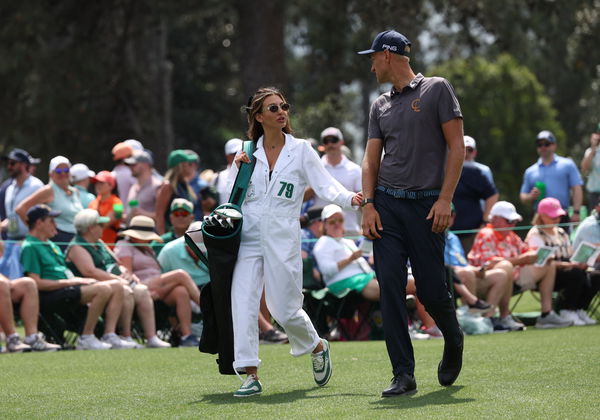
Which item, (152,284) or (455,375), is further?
(152,284)

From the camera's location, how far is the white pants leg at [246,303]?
8.45 metres

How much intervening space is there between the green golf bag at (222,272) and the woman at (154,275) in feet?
15.8

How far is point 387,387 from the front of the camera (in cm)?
849

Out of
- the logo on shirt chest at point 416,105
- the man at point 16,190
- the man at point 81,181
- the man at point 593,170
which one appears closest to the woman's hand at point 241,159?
the logo on shirt chest at point 416,105

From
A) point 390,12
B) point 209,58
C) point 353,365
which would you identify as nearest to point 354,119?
point 209,58

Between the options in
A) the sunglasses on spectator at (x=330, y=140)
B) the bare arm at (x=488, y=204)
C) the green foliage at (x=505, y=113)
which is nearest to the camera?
the sunglasses on spectator at (x=330, y=140)

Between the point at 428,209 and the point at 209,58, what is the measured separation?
36492 millimetres

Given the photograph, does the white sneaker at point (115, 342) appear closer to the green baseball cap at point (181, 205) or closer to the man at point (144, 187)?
the green baseball cap at point (181, 205)

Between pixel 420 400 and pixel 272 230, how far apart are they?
5.04 ft

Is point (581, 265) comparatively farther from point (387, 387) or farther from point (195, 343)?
point (387, 387)

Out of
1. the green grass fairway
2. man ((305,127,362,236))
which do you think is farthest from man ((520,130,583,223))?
the green grass fairway

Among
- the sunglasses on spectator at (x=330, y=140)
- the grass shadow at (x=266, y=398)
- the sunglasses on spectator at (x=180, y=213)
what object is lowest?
the grass shadow at (x=266, y=398)

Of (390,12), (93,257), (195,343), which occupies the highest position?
(390,12)

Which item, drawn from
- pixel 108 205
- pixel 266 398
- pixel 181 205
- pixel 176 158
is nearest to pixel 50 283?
pixel 181 205
